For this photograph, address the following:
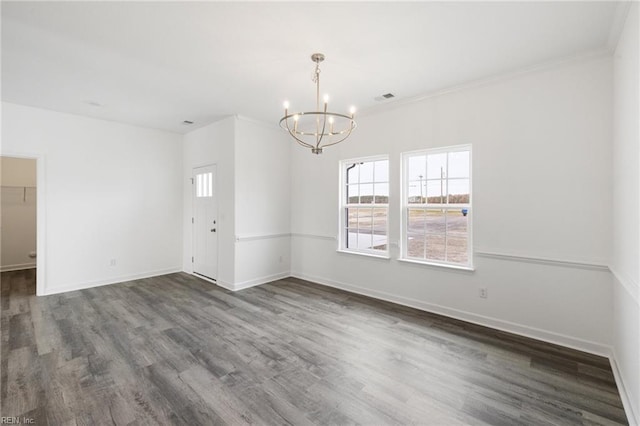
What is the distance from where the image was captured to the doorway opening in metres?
5.81

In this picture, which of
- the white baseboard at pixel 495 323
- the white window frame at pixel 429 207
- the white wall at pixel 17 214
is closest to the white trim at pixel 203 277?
the white baseboard at pixel 495 323

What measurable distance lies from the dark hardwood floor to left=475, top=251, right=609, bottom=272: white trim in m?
0.81

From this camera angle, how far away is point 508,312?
124 inches

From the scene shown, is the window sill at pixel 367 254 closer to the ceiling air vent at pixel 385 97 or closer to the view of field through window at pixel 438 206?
the view of field through window at pixel 438 206

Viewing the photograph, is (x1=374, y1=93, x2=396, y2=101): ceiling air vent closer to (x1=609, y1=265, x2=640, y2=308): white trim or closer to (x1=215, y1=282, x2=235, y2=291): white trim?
(x1=609, y1=265, x2=640, y2=308): white trim

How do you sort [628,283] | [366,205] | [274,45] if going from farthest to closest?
[366,205]
[274,45]
[628,283]

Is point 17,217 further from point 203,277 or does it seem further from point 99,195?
point 203,277

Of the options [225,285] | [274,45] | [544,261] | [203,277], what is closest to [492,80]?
[544,261]

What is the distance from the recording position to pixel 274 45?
8.46 ft

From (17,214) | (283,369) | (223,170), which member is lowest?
(283,369)

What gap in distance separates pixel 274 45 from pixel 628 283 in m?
3.34

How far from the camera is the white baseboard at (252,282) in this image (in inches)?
184

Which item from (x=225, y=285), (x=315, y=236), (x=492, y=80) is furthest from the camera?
(x=315, y=236)

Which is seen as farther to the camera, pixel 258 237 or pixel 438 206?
pixel 258 237
